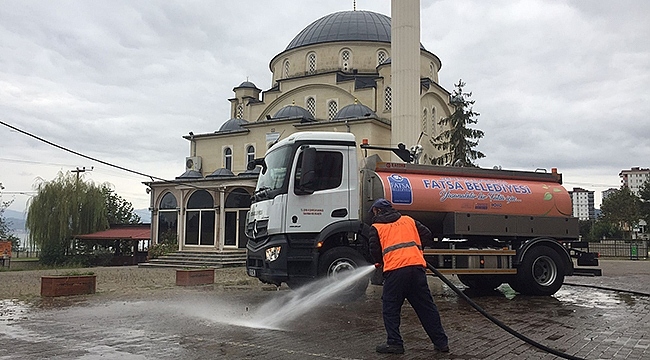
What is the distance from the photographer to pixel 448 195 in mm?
11727

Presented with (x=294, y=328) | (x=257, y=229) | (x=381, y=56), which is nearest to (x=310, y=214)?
(x=257, y=229)

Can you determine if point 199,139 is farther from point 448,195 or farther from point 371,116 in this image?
point 448,195

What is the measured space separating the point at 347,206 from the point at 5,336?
5960mm

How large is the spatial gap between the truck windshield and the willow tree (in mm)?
27800

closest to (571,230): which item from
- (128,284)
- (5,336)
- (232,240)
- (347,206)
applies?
(347,206)

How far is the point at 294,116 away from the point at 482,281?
2449 cm

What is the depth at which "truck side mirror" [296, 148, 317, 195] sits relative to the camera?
34.3ft

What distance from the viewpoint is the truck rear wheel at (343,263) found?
1055cm

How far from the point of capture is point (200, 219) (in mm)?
30703

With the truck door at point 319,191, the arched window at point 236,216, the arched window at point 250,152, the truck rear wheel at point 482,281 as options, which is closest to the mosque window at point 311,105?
the arched window at point 250,152

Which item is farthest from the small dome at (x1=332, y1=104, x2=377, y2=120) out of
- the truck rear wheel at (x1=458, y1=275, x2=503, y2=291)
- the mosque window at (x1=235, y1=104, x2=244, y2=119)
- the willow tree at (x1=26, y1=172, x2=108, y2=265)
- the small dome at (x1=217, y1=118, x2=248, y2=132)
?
the truck rear wheel at (x1=458, y1=275, x2=503, y2=291)

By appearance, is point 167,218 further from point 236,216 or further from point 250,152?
point 250,152

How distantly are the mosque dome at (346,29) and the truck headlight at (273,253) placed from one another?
33266 mm

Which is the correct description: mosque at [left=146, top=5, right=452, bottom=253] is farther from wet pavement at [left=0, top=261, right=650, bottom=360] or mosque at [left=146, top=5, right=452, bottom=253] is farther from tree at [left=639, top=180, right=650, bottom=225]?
tree at [left=639, top=180, right=650, bottom=225]
